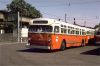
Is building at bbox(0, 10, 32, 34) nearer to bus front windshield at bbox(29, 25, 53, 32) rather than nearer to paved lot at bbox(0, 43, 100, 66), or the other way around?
bus front windshield at bbox(29, 25, 53, 32)

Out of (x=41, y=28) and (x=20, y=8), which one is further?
(x=20, y=8)

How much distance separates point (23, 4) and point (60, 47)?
213 feet

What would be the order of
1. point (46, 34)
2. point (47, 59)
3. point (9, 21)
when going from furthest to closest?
point (9, 21) → point (46, 34) → point (47, 59)

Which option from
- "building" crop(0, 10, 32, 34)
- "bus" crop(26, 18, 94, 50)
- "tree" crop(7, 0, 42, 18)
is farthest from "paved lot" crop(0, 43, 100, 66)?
"tree" crop(7, 0, 42, 18)

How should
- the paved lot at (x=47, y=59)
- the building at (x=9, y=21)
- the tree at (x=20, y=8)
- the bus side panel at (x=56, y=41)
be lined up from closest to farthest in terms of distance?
the paved lot at (x=47, y=59), the bus side panel at (x=56, y=41), the building at (x=9, y=21), the tree at (x=20, y=8)

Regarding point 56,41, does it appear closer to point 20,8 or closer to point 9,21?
point 9,21

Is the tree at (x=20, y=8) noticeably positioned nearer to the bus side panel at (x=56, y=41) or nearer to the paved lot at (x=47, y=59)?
the bus side panel at (x=56, y=41)

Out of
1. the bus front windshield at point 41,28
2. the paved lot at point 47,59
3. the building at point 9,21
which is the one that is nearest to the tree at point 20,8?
the building at point 9,21

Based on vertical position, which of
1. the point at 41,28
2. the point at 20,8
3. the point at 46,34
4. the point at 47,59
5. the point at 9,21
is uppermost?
the point at 20,8

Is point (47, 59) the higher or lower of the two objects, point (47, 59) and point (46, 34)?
the lower

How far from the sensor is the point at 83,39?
1448 inches

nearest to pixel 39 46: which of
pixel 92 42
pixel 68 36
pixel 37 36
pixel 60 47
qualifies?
pixel 37 36

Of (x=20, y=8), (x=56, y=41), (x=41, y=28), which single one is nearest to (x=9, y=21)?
(x=20, y=8)

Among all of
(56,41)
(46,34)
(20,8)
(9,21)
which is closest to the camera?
(46,34)
